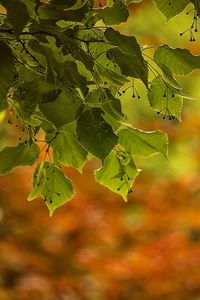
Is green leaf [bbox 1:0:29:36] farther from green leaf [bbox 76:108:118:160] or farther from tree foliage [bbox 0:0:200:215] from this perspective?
green leaf [bbox 76:108:118:160]

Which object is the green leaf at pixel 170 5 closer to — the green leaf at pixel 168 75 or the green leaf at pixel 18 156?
the green leaf at pixel 168 75

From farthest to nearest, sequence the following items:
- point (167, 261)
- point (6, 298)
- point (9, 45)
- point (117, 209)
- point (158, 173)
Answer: point (158, 173) < point (117, 209) < point (167, 261) < point (6, 298) < point (9, 45)

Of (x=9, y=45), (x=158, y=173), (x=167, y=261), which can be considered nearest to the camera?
(x=9, y=45)

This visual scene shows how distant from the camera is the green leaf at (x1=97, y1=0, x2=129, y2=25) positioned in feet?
3.27

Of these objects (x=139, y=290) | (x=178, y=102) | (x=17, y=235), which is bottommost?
(x=139, y=290)

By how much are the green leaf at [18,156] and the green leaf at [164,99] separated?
25 cm

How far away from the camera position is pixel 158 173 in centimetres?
512

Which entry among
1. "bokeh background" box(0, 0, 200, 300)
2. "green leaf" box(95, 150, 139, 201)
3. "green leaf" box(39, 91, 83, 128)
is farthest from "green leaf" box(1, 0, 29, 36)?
"bokeh background" box(0, 0, 200, 300)

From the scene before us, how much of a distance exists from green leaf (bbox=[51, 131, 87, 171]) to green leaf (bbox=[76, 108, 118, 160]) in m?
0.12

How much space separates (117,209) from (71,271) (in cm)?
65

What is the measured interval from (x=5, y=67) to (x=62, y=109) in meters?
0.11

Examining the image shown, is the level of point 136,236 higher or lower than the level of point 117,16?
lower

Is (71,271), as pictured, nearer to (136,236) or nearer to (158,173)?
(136,236)

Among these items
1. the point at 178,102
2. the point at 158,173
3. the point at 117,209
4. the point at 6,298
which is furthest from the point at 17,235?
the point at 178,102
